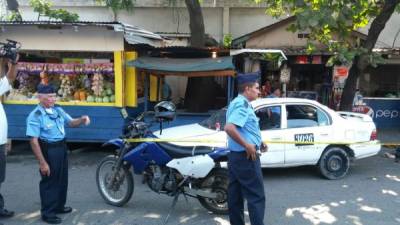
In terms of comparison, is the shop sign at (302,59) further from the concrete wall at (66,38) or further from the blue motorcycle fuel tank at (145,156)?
the blue motorcycle fuel tank at (145,156)

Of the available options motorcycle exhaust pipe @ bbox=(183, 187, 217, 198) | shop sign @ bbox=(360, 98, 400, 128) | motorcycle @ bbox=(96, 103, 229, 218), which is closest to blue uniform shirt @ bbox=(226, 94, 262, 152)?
motorcycle @ bbox=(96, 103, 229, 218)

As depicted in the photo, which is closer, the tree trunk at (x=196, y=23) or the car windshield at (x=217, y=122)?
the car windshield at (x=217, y=122)

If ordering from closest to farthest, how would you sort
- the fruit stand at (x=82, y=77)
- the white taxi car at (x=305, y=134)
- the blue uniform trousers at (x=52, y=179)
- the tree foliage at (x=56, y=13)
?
the blue uniform trousers at (x=52, y=179)
the white taxi car at (x=305, y=134)
the fruit stand at (x=82, y=77)
the tree foliage at (x=56, y=13)

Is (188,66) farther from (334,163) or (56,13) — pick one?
(56,13)

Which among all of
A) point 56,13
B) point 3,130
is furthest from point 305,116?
point 56,13

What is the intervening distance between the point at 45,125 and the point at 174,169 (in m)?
1.75

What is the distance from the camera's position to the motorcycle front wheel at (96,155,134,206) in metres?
6.11

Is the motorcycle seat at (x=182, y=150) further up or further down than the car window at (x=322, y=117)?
further down

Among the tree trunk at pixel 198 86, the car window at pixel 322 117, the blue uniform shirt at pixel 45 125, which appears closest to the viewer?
the blue uniform shirt at pixel 45 125

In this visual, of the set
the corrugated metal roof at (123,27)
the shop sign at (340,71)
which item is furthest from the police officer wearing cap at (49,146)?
the shop sign at (340,71)

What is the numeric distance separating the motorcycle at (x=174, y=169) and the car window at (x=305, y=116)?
8.04ft

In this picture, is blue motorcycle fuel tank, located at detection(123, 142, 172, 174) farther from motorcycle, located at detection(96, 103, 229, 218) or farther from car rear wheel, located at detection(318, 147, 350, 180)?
car rear wheel, located at detection(318, 147, 350, 180)

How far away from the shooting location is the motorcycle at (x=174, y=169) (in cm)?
572

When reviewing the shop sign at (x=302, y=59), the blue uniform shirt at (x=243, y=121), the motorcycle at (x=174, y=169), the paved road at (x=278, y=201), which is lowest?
the paved road at (x=278, y=201)
